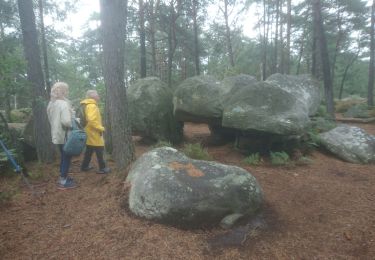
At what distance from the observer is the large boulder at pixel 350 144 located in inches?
316

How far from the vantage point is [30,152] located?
8.45 meters

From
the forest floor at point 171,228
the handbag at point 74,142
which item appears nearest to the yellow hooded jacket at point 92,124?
the handbag at point 74,142

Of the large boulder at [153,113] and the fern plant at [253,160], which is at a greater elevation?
the large boulder at [153,113]

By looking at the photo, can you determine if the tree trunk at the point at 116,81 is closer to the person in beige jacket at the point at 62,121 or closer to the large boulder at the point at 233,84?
the person in beige jacket at the point at 62,121

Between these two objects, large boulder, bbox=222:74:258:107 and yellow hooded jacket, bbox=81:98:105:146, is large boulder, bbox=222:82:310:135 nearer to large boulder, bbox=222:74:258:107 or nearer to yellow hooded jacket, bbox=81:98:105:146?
large boulder, bbox=222:74:258:107

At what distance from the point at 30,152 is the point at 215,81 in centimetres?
590

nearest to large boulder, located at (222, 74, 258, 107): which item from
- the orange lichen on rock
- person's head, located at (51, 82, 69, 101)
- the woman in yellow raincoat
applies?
the woman in yellow raincoat

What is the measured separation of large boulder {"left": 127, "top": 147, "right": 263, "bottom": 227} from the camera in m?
4.23

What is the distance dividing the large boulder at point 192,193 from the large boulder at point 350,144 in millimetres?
4625

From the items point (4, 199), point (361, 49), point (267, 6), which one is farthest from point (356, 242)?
point (361, 49)

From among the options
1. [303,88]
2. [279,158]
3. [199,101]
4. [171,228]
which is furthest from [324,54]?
[171,228]

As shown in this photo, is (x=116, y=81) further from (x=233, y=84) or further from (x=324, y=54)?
(x=324, y=54)

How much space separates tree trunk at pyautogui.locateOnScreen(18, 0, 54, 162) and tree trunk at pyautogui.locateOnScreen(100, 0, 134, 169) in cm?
228

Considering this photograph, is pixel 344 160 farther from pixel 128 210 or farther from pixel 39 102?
pixel 39 102
